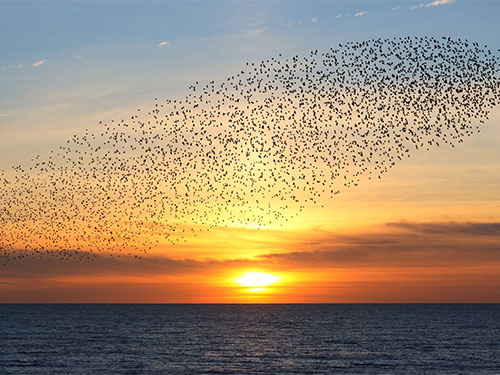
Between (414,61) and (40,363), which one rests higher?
(414,61)

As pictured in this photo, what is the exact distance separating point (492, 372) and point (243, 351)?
124 feet

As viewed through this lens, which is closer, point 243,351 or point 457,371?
Result: point 457,371

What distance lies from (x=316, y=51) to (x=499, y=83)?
14585 mm

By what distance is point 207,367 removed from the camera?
82.9 m

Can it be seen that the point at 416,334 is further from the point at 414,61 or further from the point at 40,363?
the point at 414,61

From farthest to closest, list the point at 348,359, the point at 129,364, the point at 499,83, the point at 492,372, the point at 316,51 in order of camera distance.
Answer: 1. the point at 348,359
2. the point at 129,364
3. the point at 492,372
4. the point at 499,83
5. the point at 316,51

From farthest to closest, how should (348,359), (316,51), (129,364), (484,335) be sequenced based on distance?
(484,335)
(348,359)
(129,364)
(316,51)

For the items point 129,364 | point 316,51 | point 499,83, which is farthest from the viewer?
point 129,364

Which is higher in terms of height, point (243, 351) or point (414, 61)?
point (414, 61)

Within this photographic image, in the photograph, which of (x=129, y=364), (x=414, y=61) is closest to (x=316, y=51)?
(x=414, y=61)

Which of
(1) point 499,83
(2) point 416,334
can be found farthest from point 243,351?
(1) point 499,83

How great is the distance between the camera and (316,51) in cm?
4456

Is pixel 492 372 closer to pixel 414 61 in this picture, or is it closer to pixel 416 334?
pixel 414 61

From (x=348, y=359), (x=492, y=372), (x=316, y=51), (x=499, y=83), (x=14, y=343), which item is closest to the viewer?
(x=316, y=51)
